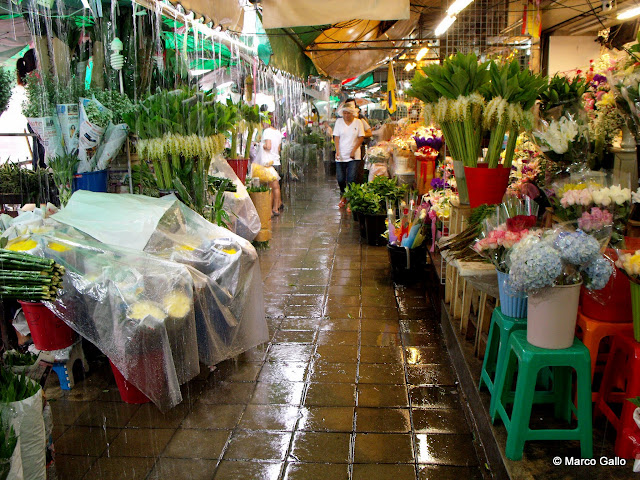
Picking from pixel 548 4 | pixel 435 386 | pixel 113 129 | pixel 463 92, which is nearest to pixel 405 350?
pixel 435 386

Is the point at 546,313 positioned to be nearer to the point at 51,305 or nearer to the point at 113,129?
the point at 51,305

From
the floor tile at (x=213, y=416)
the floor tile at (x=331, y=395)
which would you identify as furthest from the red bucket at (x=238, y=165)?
the floor tile at (x=213, y=416)

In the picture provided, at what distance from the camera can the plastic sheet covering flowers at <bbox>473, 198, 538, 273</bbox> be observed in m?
2.62

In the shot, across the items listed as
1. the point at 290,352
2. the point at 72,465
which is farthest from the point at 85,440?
the point at 290,352

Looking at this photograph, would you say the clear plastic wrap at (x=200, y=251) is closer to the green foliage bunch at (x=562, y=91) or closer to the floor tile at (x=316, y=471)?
the floor tile at (x=316, y=471)

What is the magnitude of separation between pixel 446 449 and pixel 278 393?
1.24 m

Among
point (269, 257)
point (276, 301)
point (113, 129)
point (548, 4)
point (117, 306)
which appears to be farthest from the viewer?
point (548, 4)

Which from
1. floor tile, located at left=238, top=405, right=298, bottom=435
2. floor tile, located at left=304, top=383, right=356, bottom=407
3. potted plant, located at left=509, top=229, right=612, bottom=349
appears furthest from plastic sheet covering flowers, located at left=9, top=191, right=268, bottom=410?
potted plant, located at left=509, top=229, right=612, bottom=349

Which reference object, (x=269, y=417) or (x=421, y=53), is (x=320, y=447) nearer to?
(x=269, y=417)

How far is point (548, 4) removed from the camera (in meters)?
8.29

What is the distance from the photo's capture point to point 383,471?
2910 millimetres

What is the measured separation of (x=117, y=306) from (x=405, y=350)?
7.66ft

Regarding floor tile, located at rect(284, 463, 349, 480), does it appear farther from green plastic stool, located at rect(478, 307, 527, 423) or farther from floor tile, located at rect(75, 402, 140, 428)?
floor tile, located at rect(75, 402, 140, 428)

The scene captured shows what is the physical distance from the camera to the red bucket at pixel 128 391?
3.58 m
